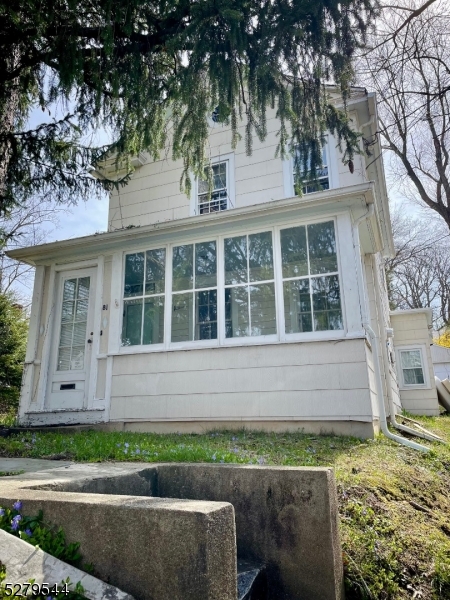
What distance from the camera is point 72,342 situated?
7.05 m

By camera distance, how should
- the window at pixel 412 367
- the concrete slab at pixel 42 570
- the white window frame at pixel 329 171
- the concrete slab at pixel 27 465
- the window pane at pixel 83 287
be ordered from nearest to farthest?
the concrete slab at pixel 42 570 → the concrete slab at pixel 27 465 → the window pane at pixel 83 287 → the white window frame at pixel 329 171 → the window at pixel 412 367

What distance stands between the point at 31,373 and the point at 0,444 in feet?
8.53

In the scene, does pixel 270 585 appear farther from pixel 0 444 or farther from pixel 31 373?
pixel 31 373

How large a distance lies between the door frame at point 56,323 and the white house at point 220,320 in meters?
0.02

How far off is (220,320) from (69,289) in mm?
2988

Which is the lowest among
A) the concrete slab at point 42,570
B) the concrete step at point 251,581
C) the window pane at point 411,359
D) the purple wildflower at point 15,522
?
the concrete step at point 251,581

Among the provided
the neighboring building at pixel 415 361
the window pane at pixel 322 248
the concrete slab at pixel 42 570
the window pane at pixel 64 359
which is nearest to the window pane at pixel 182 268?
the window pane at pixel 322 248

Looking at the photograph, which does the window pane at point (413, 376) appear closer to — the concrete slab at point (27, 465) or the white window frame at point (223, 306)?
the white window frame at point (223, 306)

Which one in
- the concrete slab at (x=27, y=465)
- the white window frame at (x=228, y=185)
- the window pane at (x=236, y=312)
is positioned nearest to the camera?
the concrete slab at (x=27, y=465)

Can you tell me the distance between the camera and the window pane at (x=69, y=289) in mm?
7309

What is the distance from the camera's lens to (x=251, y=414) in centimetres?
567

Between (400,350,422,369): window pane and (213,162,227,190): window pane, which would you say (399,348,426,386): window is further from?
(213,162,227,190): window pane

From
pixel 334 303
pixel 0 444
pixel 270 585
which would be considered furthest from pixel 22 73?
pixel 270 585

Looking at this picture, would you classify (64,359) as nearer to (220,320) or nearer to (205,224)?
(220,320)
